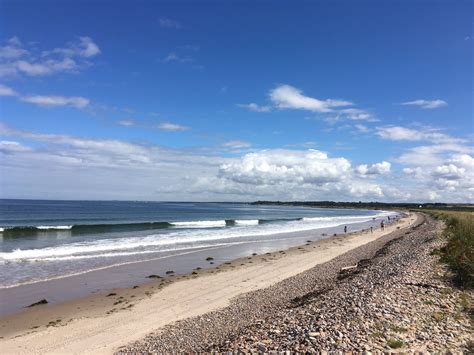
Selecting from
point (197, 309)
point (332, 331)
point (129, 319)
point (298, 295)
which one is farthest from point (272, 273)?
point (332, 331)

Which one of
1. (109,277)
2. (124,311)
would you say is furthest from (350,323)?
(109,277)

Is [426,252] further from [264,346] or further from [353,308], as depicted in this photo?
[264,346]

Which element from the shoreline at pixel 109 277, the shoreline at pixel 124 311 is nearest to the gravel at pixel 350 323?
the shoreline at pixel 124 311

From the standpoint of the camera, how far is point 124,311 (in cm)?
1234

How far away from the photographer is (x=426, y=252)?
16734 mm

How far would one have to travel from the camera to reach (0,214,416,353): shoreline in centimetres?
976

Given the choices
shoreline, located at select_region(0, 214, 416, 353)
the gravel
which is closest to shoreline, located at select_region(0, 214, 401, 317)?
shoreline, located at select_region(0, 214, 416, 353)

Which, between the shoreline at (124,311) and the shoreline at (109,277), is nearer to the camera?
the shoreline at (124,311)

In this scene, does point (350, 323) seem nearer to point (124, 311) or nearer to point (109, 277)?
point (124, 311)

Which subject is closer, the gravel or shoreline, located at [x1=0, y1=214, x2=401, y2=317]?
the gravel

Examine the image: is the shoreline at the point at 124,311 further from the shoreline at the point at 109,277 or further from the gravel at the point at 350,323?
the gravel at the point at 350,323

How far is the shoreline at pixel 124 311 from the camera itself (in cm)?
976

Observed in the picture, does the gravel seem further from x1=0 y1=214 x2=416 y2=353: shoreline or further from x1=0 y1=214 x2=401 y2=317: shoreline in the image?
x1=0 y1=214 x2=401 y2=317: shoreline

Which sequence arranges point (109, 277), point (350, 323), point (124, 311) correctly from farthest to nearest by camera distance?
1. point (109, 277)
2. point (124, 311)
3. point (350, 323)
